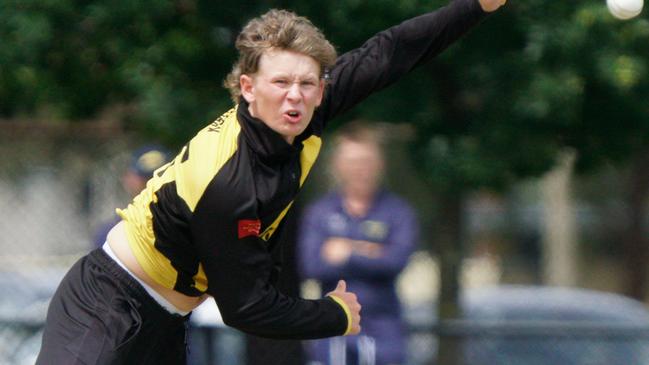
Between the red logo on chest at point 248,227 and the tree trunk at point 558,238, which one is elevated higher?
the tree trunk at point 558,238

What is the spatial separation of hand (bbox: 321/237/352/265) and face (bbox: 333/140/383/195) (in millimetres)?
264

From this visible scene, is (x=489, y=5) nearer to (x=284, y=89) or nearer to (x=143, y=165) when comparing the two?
(x=284, y=89)

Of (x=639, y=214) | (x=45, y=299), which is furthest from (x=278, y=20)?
(x=639, y=214)

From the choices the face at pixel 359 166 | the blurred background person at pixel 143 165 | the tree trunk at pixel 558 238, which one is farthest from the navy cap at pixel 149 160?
the tree trunk at pixel 558 238

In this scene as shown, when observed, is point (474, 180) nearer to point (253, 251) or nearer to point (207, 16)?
point (207, 16)

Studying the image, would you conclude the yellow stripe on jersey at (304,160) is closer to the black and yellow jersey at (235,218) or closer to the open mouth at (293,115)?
the black and yellow jersey at (235,218)

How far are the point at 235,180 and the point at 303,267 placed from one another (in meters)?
2.83

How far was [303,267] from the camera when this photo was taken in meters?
6.55

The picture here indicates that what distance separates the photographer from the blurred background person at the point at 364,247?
6094 mm

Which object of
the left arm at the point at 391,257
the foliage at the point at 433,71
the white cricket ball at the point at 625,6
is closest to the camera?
the white cricket ball at the point at 625,6

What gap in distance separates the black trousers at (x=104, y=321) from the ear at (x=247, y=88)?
28.4 inches

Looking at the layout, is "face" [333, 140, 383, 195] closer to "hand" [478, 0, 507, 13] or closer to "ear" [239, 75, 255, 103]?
"hand" [478, 0, 507, 13]

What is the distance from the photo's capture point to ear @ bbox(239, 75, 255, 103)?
3891 mm

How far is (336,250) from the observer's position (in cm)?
611
